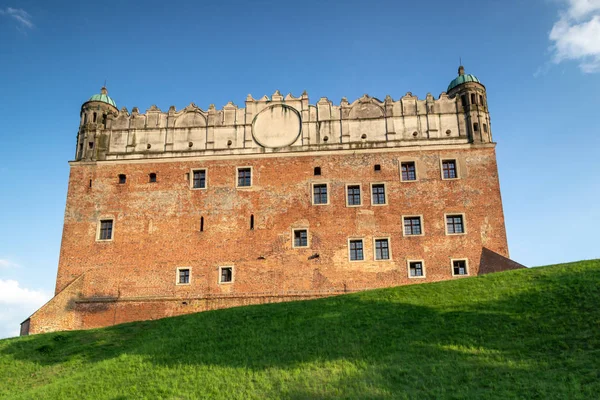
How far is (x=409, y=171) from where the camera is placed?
35094 millimetres

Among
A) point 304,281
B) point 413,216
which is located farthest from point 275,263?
point 413,216

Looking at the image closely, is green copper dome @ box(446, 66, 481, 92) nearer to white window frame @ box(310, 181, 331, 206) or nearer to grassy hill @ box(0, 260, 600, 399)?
white window frame @ box(310, 181, 331, 206)

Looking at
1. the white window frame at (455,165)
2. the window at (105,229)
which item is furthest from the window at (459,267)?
the window at (105,229)

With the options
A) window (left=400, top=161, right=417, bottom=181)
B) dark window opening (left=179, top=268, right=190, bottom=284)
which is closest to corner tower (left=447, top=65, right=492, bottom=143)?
window (left=400, top=161, right=417, bottom=181)

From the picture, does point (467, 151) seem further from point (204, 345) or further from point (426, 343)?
point (204, 345)

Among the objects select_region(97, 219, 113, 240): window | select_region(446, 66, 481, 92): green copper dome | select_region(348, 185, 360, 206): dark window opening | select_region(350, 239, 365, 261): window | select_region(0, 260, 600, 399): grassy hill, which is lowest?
select_region(0, 260, 600, 399): grassy hill

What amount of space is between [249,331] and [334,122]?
17059 mm

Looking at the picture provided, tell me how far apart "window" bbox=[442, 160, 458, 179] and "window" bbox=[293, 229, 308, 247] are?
29.6ft

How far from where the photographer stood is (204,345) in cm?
2247

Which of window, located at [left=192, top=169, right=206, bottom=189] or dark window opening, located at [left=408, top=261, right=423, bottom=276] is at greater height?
window, located at [left=192, top=169, right=206, bottom=189]

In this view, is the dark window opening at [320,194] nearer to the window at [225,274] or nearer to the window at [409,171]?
the window at [409,171]

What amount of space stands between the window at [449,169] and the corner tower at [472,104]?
191 centimetres

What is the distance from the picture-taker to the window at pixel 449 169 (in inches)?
1368

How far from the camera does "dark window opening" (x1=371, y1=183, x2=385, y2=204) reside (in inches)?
1359
